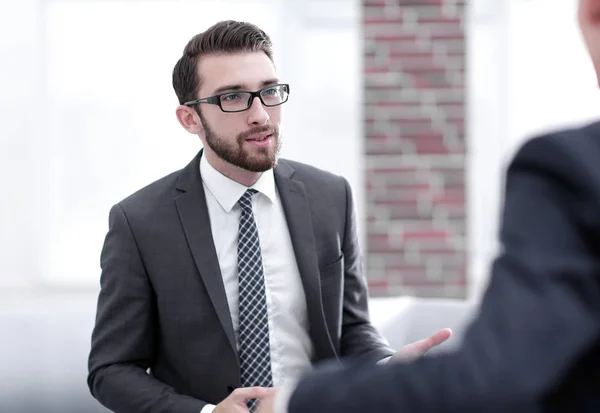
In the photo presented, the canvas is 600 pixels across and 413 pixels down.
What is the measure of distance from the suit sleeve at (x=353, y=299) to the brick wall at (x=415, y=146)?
3.40ft

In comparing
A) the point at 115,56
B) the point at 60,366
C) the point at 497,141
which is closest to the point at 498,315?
the point at 60,366

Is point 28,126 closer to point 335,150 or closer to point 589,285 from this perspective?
point 335,150

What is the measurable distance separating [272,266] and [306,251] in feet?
0.31

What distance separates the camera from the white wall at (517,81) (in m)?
3.52

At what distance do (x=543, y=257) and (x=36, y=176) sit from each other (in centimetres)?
357

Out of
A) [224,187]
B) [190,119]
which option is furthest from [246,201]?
[190,119]

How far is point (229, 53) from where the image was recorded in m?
1.88

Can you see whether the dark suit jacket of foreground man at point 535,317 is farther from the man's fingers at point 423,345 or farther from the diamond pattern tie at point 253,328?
the diamond pattern tie at point 253,328

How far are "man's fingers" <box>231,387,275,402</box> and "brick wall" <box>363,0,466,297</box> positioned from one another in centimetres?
169

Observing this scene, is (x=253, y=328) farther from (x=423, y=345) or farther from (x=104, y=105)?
(x=104, y=105)

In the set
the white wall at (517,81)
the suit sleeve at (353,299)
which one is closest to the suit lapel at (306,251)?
the suit sleeve at (353,299)

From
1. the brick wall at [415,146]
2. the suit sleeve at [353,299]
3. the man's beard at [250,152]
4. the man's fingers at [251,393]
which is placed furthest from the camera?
the brick wall at [415,146]

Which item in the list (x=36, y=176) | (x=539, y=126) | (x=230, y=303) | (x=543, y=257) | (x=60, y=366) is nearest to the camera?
(x=543, y=257)

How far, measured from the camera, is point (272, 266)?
187cm
